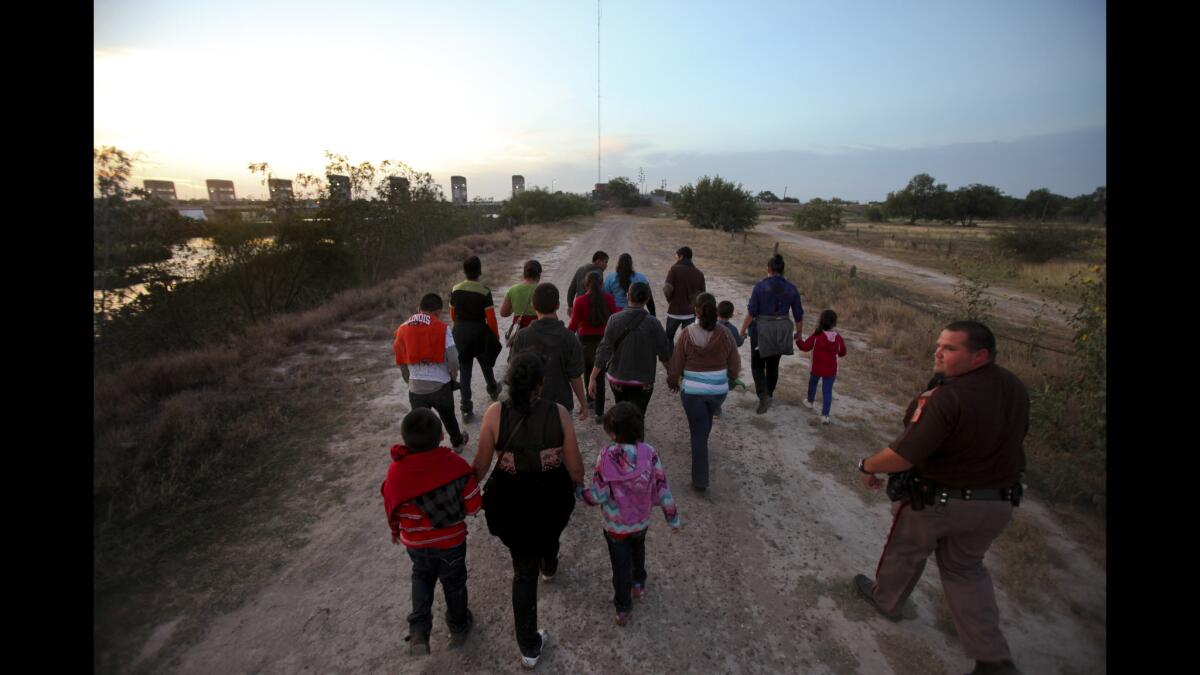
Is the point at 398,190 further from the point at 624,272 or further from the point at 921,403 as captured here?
the point at 921,403

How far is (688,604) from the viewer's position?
3178 mm

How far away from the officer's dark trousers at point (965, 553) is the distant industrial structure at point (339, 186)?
830 inches

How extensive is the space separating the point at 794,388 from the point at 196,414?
25.8 ft

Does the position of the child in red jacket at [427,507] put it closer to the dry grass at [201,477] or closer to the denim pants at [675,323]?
the dry grass at [201,477]

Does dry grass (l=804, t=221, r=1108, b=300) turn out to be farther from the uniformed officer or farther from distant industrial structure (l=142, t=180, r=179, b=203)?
distant industrial structure (l=142, t=180, r=179, b=203)

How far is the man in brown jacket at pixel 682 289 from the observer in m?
6.43

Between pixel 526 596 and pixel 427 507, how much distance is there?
0.77m

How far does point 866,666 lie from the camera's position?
273cm

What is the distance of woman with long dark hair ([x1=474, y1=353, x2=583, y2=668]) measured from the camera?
245 centimetres

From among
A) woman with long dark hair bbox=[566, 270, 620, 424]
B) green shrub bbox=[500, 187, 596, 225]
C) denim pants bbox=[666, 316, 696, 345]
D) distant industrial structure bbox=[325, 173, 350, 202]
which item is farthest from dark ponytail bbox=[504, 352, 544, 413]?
green shrub bbox=[500, 187, 596, 225]

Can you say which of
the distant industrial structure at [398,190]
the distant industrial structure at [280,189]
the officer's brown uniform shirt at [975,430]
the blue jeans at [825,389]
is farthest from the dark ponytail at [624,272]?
the distant industrial structure at [398,190]

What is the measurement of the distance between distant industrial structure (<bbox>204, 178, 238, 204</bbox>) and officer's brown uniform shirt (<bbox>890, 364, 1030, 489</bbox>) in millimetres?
20237
